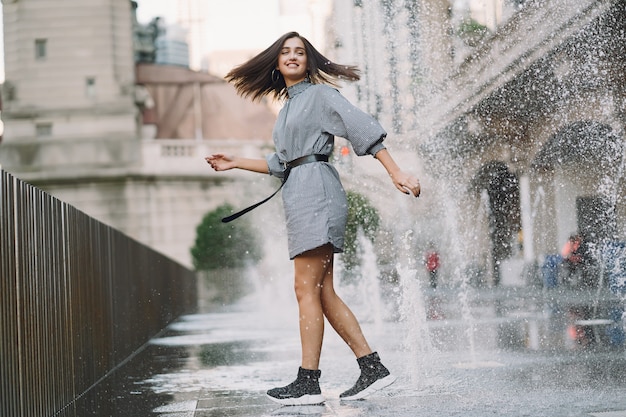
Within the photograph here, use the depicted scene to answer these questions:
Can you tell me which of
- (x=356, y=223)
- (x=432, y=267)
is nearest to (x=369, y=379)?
(x=432, y=267)

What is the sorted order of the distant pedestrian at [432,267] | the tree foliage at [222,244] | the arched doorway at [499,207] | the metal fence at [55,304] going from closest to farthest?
the metal fence at [55,304] < the distant pedestrian at [432,267] < the arched doorway at [499,207] < the tree foliage at [222,244]

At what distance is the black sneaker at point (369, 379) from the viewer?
4.84m

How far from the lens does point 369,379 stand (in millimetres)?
4867

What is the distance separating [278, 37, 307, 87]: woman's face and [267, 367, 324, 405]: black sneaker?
139 centimetres

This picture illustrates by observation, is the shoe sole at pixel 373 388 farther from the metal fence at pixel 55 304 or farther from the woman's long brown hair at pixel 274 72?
the woman's long brown hair at pixel 274 72

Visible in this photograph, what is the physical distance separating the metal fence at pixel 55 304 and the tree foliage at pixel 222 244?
97.1 ft

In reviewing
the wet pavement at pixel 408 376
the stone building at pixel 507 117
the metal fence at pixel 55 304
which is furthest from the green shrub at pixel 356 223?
the metal fence at pixel 55 304

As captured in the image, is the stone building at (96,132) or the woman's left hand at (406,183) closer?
the woman's left hand at (406,183)

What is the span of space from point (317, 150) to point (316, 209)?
11.7 inches

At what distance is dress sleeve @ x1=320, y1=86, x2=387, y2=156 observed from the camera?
4.77 meters

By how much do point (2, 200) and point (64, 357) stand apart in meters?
1.36

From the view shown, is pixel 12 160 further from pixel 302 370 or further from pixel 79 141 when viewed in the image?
pixel 302 370

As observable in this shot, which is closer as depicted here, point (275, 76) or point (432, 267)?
point (275, 76)

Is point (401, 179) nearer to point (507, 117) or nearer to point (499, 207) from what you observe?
point (507, 117)
